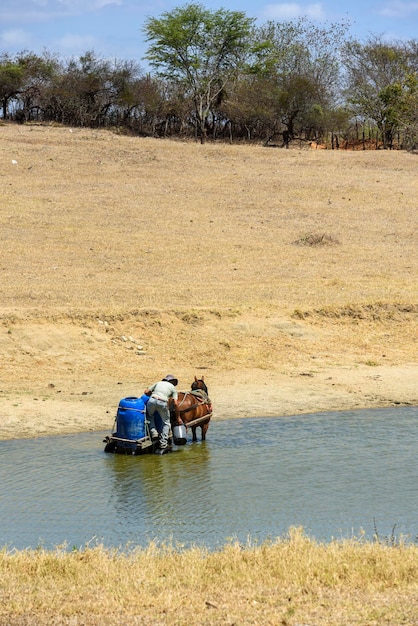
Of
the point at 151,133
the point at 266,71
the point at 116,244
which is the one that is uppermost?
the point at 266,71

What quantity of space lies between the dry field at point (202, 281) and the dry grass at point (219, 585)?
764 cm

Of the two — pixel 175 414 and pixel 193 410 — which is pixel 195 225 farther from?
pixel 175 414

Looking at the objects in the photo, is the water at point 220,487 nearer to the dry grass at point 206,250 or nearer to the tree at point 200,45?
the dry grass at point 206,250

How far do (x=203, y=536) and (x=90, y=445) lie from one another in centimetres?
500

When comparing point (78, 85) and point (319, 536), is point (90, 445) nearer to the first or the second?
point (319, 536)

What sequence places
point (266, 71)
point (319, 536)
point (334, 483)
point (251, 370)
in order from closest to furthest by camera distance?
point (319, 536), point (334, 483), point (251, 370), point (266, 71)

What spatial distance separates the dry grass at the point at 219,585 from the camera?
24.0 ft

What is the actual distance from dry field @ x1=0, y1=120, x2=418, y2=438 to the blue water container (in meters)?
2.07

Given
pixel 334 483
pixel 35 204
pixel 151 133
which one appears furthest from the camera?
pixel 151 133

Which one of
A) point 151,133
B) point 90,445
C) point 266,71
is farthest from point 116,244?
point 266,71

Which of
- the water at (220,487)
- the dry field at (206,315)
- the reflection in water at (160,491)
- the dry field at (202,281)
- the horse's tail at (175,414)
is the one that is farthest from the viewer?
the dry field at (202,281)

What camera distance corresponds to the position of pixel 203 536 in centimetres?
1066

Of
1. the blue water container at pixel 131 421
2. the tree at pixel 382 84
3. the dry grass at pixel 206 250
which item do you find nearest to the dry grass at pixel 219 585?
the blue water container at pixel 131 421

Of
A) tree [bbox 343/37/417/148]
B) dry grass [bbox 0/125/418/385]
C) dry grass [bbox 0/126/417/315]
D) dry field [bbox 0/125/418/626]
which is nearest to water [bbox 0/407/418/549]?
dry field [bbox 0/125/418/626]
